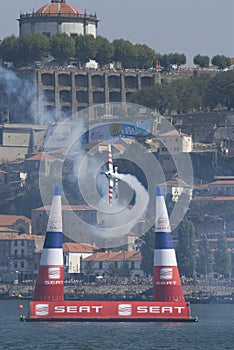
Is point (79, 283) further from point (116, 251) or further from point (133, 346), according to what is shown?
point (133, 346)

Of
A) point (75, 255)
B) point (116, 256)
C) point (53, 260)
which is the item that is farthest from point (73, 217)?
point (53, 260)

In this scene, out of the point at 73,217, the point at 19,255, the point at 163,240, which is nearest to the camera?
the point at 163,240

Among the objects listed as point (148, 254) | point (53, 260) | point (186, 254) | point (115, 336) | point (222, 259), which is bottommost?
point (115, 336)

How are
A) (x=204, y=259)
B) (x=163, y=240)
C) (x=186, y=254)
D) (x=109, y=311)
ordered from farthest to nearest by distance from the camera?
1. (x=204, y=259)
2. (x=186, y=254)
3. (x=109, y=311)
4. (x=163, y=240)

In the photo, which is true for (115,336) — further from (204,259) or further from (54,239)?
(204,259)

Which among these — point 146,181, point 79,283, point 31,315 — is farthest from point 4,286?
point 31,315

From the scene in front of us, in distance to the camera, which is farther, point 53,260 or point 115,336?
point 53,260

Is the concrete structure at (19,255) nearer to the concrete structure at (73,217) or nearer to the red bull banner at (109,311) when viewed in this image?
the concrete structure at (73,217)

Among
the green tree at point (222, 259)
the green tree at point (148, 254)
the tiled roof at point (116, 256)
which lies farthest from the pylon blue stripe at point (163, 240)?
the tiled roof at point (116, 256)
